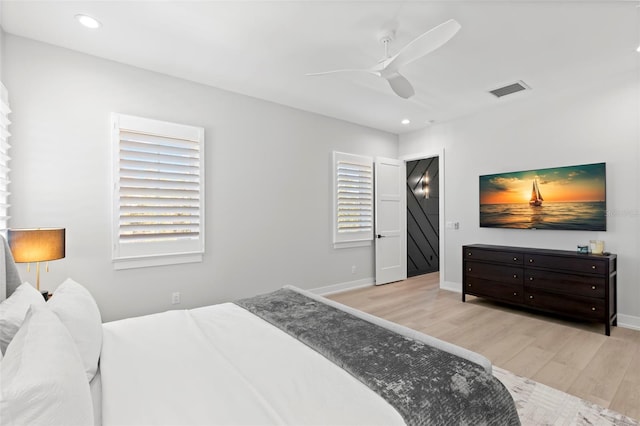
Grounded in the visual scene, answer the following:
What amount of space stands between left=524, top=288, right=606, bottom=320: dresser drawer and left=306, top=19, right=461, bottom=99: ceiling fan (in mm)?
2836

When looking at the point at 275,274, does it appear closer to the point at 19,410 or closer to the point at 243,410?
the point at 243,410

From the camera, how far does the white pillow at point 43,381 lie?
0.73 m

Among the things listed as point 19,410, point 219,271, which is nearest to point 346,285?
point 219,271

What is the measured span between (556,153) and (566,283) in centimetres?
165

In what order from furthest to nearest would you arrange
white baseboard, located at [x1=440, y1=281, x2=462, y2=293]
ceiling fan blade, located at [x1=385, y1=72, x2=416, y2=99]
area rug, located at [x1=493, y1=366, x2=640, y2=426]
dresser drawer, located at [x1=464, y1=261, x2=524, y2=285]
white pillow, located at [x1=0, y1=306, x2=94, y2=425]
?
white baseboard, located at [x1=440, y1=281, x2=462, y2=293] → dresser drawer, located at [x1=464, y1=261, x2=524, y2=285] → ceiling fan blade, located at [x1=385, y1=72, x2=416, y2=99] → area rug, located at [x1=493, y1=366, x2=640, y2=426] → white pillow, located at [x1=0, y1=306, x2=94, y2=425]

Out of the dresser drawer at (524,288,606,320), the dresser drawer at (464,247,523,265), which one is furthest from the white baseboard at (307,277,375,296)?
the dresser drawer at (524,288,606,320)

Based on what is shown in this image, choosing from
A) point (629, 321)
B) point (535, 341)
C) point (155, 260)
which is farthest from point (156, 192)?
point (629, 321)

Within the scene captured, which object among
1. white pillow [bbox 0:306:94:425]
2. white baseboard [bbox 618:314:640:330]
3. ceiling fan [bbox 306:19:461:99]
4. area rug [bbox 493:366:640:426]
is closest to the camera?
white pillow [bbox 0:306:94:425]

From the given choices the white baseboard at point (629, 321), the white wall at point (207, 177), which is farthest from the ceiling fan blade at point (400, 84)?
the white baseboard at point (629, 321)

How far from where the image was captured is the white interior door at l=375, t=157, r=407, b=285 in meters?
5.32

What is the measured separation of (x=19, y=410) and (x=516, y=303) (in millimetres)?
4463

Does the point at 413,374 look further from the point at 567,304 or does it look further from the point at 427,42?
the point at 567,304

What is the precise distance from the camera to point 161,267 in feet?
10.9

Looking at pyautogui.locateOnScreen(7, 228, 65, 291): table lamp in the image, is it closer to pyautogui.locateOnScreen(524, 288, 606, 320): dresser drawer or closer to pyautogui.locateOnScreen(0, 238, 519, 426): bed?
pyautogui.locateOnScreen(0, 238, 519, 426): bed
